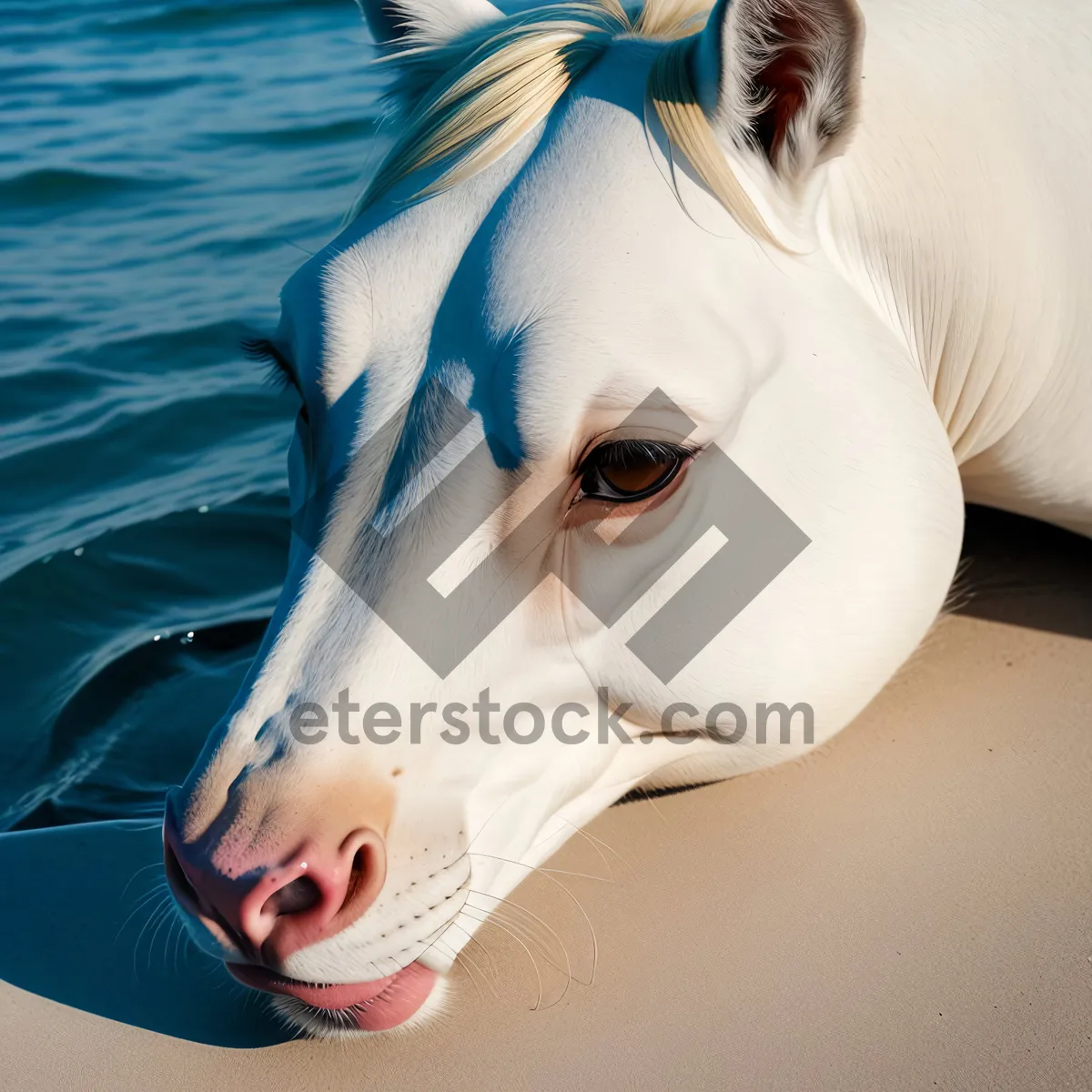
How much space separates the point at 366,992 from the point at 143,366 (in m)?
3.17

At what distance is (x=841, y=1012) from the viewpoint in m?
1.48

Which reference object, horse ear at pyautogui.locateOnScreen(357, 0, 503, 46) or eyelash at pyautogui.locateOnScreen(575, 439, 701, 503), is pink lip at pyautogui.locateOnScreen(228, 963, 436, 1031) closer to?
eyelash at pyautogui.locateOnScreen(575, 439, 701, 503)

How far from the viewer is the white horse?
53.2 inches

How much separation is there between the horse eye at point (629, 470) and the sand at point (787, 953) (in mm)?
600

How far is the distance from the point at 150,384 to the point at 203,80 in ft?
11.8

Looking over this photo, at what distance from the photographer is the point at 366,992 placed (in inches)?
54.7

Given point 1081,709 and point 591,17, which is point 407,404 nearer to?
point 591,17

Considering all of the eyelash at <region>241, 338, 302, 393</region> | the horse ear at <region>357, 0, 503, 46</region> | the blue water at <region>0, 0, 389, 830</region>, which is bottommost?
the blue water at <region>0, 0, 389, 830</region>

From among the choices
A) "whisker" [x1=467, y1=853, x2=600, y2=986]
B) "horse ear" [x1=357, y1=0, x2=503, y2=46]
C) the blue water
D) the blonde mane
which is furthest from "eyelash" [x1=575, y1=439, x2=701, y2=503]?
the blue water

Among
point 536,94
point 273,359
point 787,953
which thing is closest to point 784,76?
point 536,94

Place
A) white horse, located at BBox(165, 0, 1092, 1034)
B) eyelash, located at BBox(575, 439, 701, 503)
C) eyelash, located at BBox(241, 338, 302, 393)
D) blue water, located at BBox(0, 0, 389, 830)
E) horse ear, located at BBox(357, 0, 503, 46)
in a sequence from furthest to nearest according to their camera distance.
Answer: blue water, located at BBox(0, 0, 389, 830), horse ear, located at BBox(357, 0, 503, 46), eyelash, located at BBox(241, 338, 302, 393), eyelash, located at BBox(575, 439, 701, 503), white horse, located at BBox(165, 0, 1092, 1034)

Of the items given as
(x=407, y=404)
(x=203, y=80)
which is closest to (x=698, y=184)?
(x=407, y=404)

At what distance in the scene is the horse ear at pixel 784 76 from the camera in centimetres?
144

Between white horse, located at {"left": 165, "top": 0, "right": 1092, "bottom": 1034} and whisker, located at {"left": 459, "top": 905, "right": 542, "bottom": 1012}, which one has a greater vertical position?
white horse, located at {"left": 165, "top": 0, "right": 1092, "bottom": 1034}
